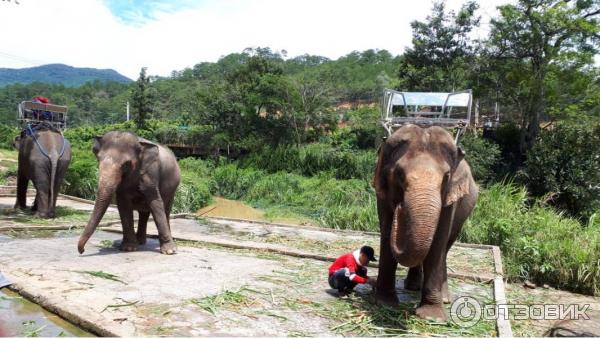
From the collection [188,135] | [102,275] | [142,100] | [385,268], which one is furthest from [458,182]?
[142,100]

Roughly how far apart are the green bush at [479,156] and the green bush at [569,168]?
5.06 feet

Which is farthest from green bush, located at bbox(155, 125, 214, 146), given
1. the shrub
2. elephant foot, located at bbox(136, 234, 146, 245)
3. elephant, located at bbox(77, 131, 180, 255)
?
elephant, located at bbox(77, 131, 180, 255)

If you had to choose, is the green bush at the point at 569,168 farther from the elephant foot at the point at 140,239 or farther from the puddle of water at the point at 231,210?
the elephant foot at the point at 140,239

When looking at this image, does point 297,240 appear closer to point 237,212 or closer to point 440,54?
point 237,212

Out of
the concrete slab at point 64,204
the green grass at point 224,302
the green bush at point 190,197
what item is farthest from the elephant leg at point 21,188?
the green grass at point 224,302

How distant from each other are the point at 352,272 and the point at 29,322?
11.0ft

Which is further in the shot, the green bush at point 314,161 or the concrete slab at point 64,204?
the green bush at point 314,161

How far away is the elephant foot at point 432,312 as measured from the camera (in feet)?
16.7

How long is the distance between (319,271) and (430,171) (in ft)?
10.9

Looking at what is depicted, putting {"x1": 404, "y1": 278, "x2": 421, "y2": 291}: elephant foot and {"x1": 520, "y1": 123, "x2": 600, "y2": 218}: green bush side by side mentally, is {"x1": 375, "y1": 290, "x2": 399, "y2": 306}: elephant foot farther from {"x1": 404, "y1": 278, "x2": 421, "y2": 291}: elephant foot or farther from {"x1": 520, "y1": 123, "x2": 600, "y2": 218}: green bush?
{"x1": 520, "y1": 123, "x2": 600, "y2": 218}: green bush

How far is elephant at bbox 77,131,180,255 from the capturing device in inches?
283

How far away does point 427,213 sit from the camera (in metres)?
4.27

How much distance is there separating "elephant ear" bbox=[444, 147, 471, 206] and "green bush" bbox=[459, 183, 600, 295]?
3.88 meters

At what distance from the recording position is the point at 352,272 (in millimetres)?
5867
